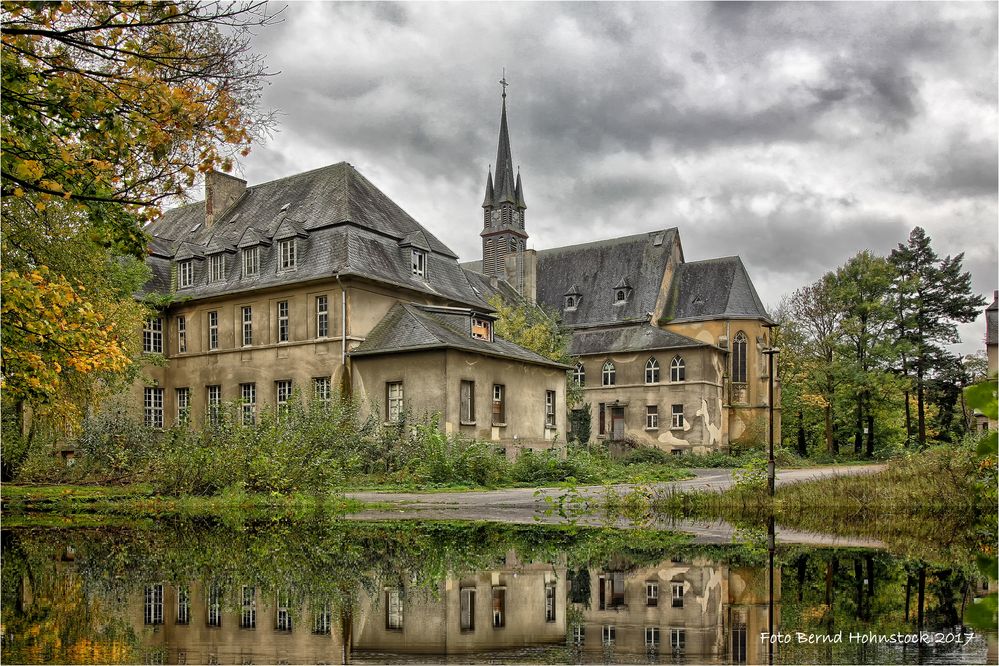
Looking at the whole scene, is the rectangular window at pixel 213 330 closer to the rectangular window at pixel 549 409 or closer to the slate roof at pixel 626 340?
the rectangular window at pixel 549 409

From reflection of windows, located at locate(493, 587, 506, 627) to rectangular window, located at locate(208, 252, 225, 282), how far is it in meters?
31.8

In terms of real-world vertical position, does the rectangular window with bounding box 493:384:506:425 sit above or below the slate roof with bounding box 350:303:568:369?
below

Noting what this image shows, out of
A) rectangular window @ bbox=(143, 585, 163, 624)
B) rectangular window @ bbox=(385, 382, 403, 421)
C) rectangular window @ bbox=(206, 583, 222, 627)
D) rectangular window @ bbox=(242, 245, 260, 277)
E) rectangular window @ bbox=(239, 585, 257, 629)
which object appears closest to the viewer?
rectangular window @ bbox=(239, 585, 257, 629)

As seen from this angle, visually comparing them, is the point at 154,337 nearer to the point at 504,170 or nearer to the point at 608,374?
Answer: the point at 608,374

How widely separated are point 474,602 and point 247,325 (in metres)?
30.8

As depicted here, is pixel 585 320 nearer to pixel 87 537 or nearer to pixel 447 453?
pixel 447 453

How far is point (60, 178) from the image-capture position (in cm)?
935

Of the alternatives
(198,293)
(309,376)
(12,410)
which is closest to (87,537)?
(12,410)

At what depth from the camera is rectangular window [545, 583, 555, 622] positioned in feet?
24.0

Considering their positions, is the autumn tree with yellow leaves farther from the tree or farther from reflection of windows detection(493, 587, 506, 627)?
the tree

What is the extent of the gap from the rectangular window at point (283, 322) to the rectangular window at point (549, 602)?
93.6 ft

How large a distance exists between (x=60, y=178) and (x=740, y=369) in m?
46.7

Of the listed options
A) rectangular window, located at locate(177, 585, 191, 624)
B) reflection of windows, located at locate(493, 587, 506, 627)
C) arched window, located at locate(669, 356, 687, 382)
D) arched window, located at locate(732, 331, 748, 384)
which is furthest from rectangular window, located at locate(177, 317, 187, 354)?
reflection of windows, located at locate(493, 587, 506, 627)

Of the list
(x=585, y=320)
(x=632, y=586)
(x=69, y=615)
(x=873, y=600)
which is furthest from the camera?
(x=585, y=320)
